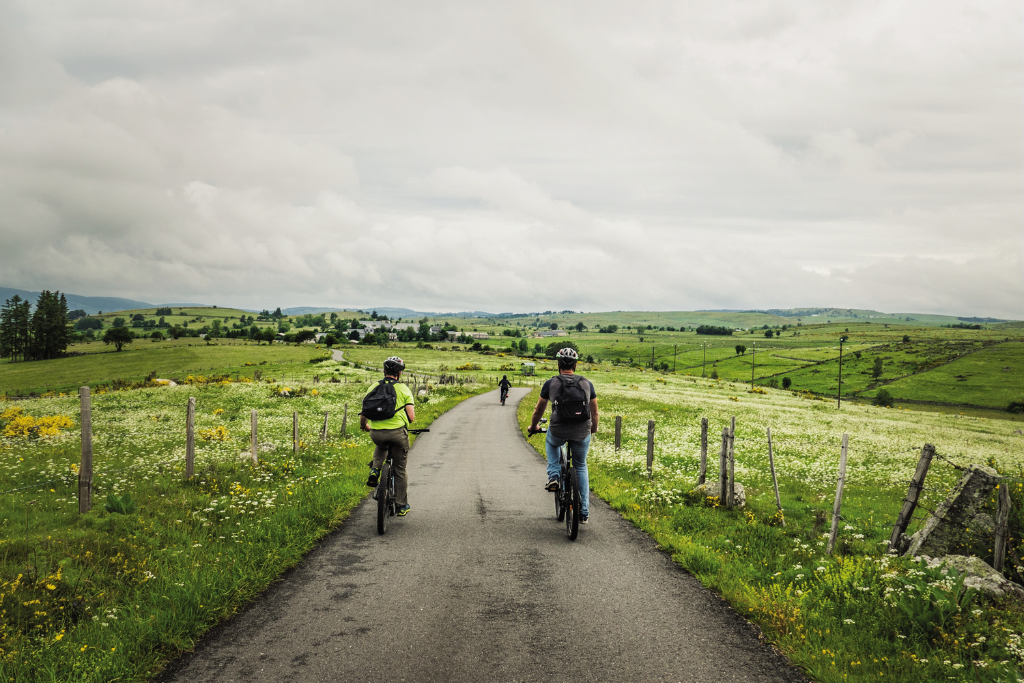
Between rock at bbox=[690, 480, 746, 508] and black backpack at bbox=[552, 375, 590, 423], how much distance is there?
5.47 metres

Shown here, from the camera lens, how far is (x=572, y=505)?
31.2 feet

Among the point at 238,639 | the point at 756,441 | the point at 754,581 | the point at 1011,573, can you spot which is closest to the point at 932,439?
the point at 756,441

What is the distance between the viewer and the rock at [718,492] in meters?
12.5

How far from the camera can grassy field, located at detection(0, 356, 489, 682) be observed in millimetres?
5637

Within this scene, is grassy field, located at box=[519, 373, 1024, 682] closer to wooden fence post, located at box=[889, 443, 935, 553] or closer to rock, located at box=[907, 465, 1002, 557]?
rock, located at box=[907, 465, 1002, 557]

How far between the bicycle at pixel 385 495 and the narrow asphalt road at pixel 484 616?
8.4 inches

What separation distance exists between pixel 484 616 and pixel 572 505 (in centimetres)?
349

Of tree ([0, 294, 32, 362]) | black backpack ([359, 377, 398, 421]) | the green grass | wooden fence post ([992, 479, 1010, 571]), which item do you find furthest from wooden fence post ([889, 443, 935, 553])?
the green grass

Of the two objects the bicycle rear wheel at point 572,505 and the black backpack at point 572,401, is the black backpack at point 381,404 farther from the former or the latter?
the bicycle rear wheel at point 572,505

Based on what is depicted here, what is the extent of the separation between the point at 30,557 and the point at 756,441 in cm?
2914

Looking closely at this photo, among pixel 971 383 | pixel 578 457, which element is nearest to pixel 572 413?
pixel 578 457

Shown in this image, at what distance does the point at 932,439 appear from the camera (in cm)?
3559

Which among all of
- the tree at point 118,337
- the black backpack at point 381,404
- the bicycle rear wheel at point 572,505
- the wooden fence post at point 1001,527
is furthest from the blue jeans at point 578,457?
the tree at point 118,337

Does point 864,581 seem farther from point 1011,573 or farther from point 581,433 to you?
point 581,433
